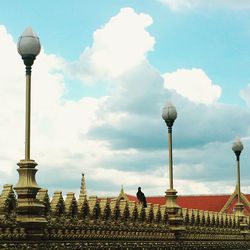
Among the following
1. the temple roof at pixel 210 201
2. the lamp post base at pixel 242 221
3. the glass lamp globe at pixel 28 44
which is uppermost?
the glass lamp globe at pixel 28 44

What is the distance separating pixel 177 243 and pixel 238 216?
1200 centimetres

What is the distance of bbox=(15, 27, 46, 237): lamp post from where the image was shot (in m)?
17.7

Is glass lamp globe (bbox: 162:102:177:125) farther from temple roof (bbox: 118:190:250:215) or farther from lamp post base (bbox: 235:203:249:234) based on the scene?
temple roof (bbox: 118:190:250:215)

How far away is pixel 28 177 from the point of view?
17719 mm

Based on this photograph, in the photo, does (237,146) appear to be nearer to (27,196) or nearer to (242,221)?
(242,221)

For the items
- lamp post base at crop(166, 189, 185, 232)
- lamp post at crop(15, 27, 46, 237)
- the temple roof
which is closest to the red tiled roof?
the temple roof

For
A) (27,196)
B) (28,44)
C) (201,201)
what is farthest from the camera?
(201,201)

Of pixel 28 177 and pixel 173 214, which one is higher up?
pixel 28 177

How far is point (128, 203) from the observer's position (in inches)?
985

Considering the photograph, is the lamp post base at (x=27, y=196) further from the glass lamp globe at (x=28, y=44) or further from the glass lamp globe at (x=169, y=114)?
the glass lamp globe at (x=169, y=114)

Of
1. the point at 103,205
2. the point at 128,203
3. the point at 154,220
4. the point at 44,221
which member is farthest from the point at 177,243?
the point at 44,221

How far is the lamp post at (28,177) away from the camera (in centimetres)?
1769

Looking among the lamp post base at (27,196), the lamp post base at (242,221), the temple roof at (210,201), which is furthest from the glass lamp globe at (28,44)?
the temple roof at (210,201)

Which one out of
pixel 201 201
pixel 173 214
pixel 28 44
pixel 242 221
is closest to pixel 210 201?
pixel 201 201
